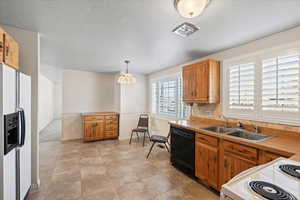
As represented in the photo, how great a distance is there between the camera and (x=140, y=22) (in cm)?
182

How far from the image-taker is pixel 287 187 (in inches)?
33.5

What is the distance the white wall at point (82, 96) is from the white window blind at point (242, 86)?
13.5 feet

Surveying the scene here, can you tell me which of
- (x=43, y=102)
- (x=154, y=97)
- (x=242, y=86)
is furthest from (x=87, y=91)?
(x=242, y=86)

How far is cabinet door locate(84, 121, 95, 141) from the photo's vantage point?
452 centimetres

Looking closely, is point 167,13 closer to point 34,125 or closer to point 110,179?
point 34,125

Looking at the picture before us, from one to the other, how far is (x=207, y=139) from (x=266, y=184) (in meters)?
1.40

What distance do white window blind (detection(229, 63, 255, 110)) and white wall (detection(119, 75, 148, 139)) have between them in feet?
11.0

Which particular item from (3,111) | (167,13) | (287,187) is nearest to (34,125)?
(3,111)

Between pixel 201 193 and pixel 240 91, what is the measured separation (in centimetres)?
183

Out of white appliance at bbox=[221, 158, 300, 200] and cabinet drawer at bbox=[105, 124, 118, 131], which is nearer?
white appliance at bbox=[221, 158, 300, 200]

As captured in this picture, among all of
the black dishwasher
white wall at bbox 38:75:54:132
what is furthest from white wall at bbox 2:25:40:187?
white wall at bbox 38:75:54:132

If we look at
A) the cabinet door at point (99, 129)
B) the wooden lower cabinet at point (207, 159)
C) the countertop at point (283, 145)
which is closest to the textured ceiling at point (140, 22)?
the countertop at point (283, 145)

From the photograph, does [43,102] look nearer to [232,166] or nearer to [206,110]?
[206,110]

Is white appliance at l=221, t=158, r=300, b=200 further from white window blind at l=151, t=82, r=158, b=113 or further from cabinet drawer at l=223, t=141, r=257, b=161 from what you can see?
white window blind at l=151, t=82, r=158, b=113
